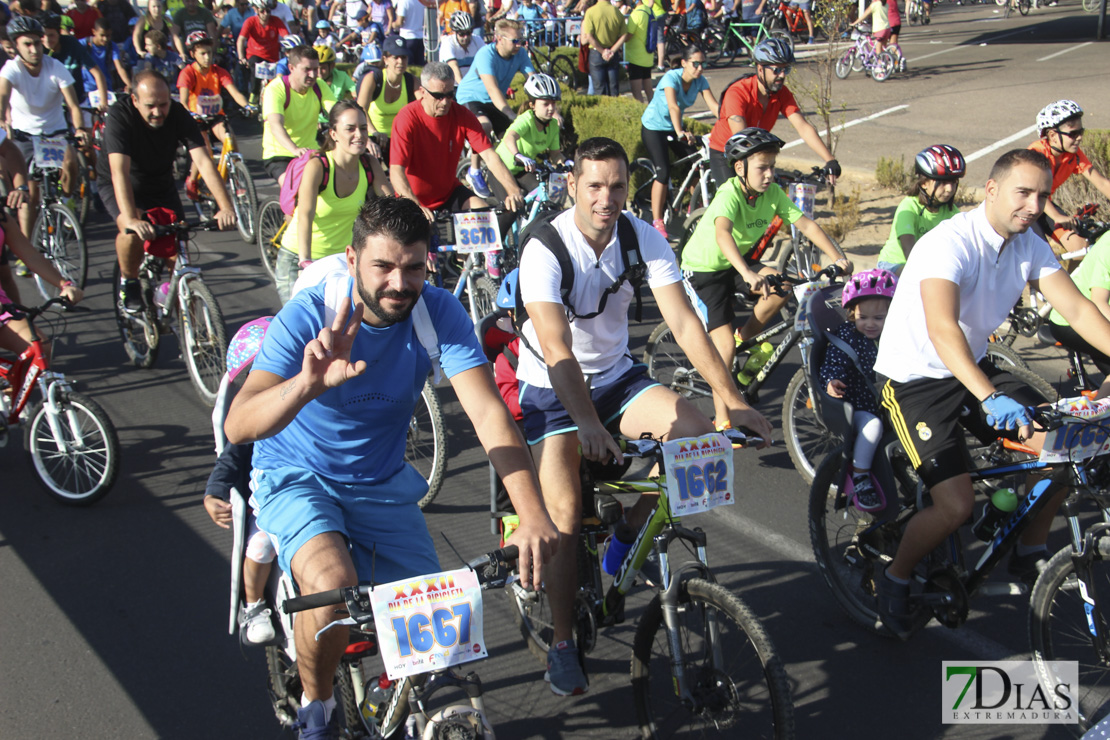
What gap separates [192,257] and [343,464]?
7.85 metres

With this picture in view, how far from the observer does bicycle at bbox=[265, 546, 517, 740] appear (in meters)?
2.35

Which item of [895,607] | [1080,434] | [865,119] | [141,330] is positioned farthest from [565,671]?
[865,119]

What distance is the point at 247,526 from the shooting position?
10.7 feet

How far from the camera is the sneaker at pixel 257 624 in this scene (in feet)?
10.4

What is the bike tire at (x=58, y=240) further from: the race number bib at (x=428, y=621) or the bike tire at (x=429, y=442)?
the race number bib at (x=428, y=621)

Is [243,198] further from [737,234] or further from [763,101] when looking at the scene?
[737,234]

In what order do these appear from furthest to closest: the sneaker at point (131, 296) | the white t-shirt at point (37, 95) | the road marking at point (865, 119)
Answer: the road marking at point (865, 119) < the white t-shirt at point (37, 95) < the sneaker at point (131, 296)

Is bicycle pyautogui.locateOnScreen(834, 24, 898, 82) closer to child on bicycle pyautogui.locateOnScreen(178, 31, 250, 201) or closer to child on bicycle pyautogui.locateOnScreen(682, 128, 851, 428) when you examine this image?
child on bicycle pyautogui.locateOnScreen(178, 31, 250, 201)

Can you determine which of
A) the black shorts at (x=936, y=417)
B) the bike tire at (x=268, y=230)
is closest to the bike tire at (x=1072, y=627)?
the black shorts at (x=936, y=417)

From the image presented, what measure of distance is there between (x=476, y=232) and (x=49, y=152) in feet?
16.0

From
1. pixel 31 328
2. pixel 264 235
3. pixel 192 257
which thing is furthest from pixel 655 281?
pixel 192 257

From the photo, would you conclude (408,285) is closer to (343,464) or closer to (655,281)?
(343,464)

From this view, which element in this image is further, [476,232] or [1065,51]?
[1065,51]

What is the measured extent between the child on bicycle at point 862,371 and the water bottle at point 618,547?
1149mm
